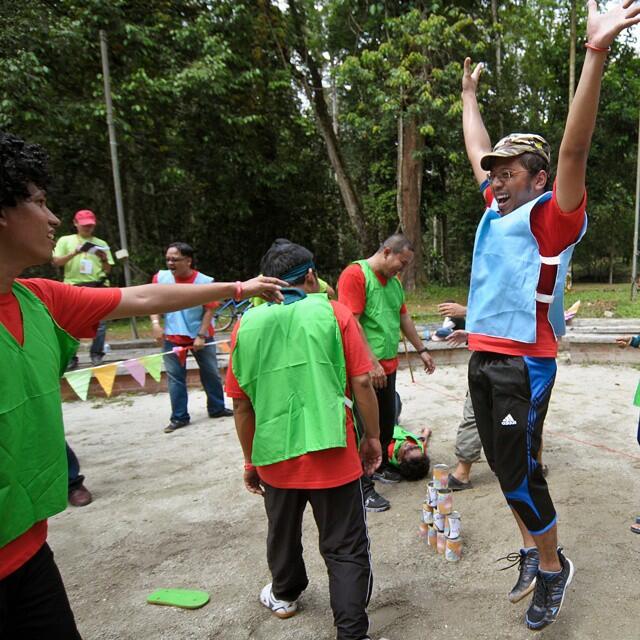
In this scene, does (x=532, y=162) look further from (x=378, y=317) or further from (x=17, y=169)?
(x=17, y=169)

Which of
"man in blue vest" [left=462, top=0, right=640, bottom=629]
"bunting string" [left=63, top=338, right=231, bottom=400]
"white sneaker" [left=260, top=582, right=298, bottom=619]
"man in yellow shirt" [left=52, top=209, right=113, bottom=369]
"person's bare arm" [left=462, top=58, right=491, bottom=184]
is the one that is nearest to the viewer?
"man in blue vest" [left=462, top=0, right=640, bottom=629]

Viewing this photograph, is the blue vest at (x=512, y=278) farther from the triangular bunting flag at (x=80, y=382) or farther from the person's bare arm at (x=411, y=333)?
the triangular bunting flag at (x=80, y=382)

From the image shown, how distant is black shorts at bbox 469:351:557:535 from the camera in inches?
86.0

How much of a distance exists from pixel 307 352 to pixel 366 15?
1566 centimetres

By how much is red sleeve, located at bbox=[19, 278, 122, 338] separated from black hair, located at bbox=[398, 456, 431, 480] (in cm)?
285

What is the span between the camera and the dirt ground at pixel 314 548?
2.46 metres

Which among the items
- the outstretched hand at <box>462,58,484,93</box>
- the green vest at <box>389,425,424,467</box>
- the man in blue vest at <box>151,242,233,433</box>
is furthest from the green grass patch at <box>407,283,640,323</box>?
the outstretched hand at <box>462,58,484,93</box>

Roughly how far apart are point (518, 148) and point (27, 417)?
6.83ft

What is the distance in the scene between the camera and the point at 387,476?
4.13 m

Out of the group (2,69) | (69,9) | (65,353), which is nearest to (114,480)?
(65,353)

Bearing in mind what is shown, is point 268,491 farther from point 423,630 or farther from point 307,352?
point 423,630

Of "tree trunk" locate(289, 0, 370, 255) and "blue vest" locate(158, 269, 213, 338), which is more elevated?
"tree trunk" locate(289, 0, 370, 255)

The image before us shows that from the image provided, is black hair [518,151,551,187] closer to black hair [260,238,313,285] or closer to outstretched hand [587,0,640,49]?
outstretched hand [587,0,640,49]

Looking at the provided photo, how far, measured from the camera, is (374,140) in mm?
17750
